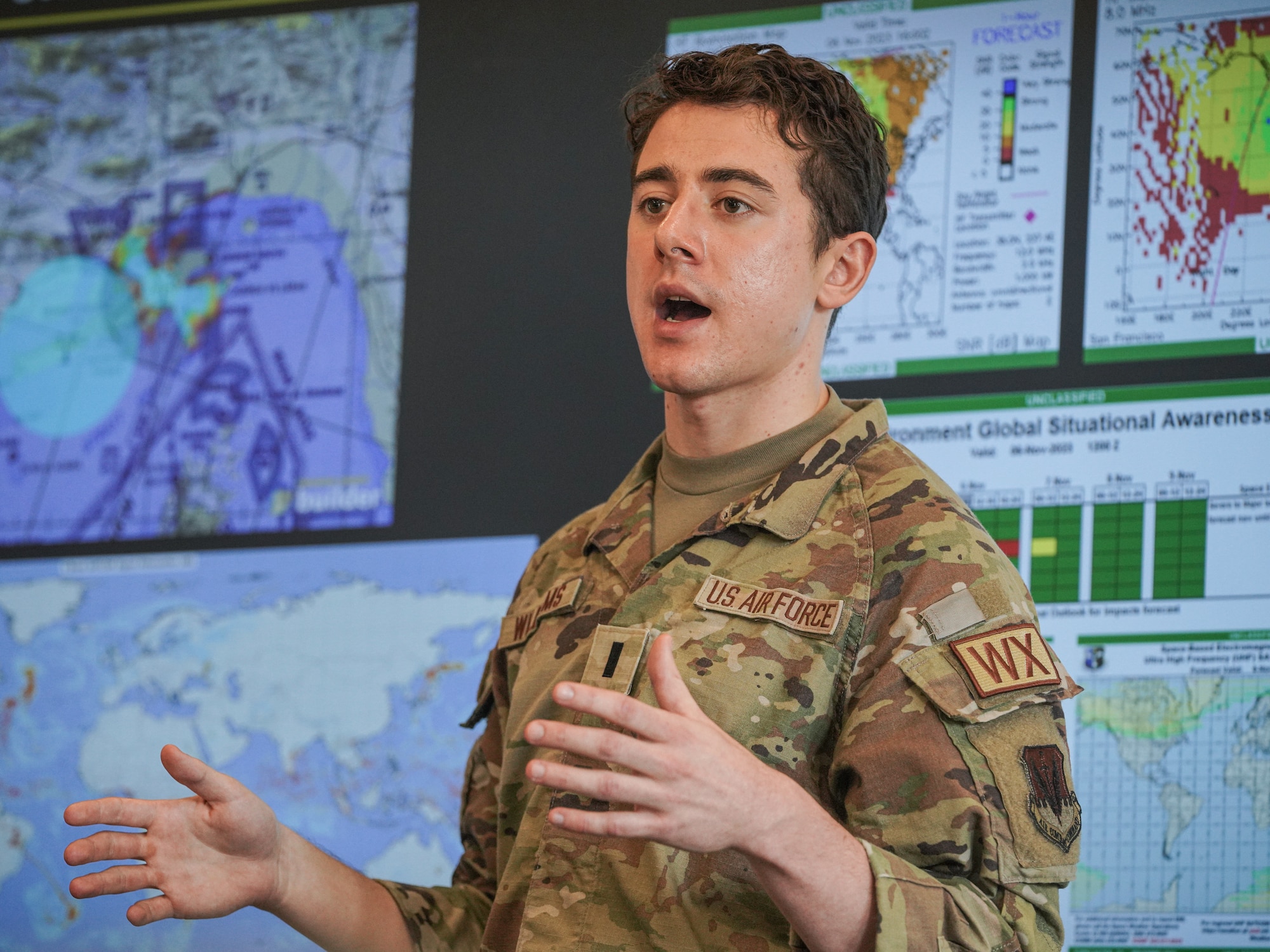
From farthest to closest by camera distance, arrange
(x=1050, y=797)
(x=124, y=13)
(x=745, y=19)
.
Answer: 1. (x=124, y=13)
2. (x=745, y=19)
3. (x=1050, y=797)

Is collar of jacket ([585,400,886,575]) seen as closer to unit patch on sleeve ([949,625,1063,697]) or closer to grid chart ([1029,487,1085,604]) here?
unit patch on sleeve ([949,625,1063,697])

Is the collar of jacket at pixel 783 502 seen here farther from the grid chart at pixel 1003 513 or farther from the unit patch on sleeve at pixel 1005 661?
the grid chart at pixel 1003 513

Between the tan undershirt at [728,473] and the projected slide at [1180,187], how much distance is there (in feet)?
3.46

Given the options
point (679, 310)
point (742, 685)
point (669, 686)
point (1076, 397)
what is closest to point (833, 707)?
point (742, 685)

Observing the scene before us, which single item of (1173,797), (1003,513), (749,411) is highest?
(749,411)

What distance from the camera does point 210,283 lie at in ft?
10.0

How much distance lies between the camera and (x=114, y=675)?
9.64 ft

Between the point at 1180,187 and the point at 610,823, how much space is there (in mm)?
1892

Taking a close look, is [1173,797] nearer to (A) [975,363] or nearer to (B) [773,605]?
(A) [975,363]

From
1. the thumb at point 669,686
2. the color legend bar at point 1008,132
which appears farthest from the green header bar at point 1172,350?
the thumb at point 669,686

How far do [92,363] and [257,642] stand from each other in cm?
77

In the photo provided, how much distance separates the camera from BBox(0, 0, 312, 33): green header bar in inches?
125

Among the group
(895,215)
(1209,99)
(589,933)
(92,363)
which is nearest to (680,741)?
(589,933)

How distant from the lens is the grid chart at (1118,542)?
236 centimetres
